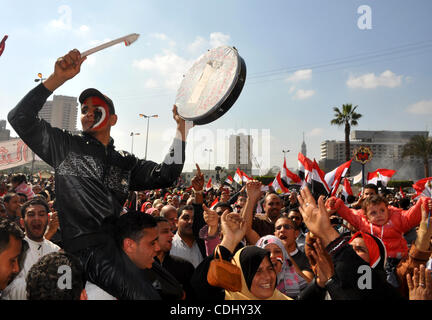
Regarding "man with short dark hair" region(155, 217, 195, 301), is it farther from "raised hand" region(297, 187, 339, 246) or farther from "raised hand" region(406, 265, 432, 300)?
"raised hand" region(406, 265, 432, 300)

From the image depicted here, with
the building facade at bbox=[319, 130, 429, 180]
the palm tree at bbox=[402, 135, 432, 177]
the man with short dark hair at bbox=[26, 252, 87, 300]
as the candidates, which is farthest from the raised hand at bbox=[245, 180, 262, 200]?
the building facade at bbox=[319, 130, 429, 180]

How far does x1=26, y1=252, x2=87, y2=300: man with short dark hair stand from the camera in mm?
1894

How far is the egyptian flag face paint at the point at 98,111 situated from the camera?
2.50 metres

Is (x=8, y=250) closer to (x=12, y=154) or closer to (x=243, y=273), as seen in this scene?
(x=243, y=273)

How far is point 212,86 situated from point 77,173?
115cm

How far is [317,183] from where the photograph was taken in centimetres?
780

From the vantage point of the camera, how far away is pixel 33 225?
4.03 metres

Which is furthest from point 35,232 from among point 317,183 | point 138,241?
point 317,183

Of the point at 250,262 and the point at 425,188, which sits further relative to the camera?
the point at 425,188

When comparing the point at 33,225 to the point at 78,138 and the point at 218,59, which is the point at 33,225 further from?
the point at 218,59

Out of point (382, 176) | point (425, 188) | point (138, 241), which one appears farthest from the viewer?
point (382, 176)
